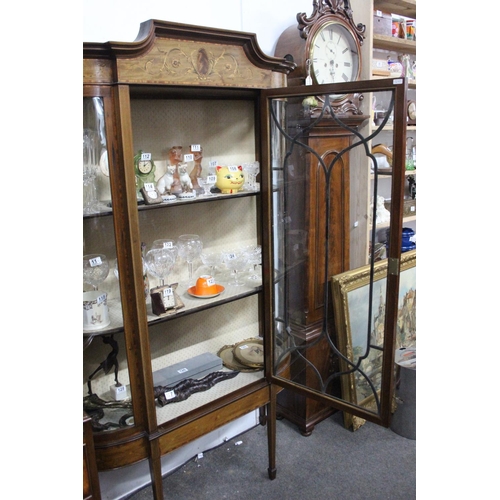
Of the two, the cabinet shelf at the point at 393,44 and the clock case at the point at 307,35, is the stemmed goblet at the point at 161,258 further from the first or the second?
the cabinet shelf at the point at 393,44

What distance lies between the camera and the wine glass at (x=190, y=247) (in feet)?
6.08

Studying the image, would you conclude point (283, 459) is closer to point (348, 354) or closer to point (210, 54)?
point (348, 354)

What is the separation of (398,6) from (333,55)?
81cm

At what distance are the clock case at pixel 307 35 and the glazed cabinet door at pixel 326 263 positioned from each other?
0.75 ft

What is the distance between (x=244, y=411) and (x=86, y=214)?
964 millimetres

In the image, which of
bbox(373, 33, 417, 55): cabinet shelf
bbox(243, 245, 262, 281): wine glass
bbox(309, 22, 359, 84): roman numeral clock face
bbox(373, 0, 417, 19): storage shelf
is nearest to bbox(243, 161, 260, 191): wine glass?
bbox(243, 245, 262, 281): wine glass

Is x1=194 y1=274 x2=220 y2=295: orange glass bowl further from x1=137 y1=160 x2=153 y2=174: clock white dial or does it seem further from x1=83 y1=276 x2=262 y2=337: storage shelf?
x1=137 y1=160 x2=153 y2=174: clock white dial

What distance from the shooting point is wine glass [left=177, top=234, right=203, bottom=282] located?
185cm

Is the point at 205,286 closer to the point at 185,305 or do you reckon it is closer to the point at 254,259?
the point at 185,305

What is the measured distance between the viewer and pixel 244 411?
1.86 m

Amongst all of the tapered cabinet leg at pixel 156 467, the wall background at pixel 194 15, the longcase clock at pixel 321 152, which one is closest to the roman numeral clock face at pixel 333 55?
the longcase clock at pixel 321 152

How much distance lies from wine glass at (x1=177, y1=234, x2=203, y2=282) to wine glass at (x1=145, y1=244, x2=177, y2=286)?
79 mm

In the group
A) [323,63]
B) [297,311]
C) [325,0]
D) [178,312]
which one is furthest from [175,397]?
[325,0]

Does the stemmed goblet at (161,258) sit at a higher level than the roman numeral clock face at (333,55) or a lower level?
lower
